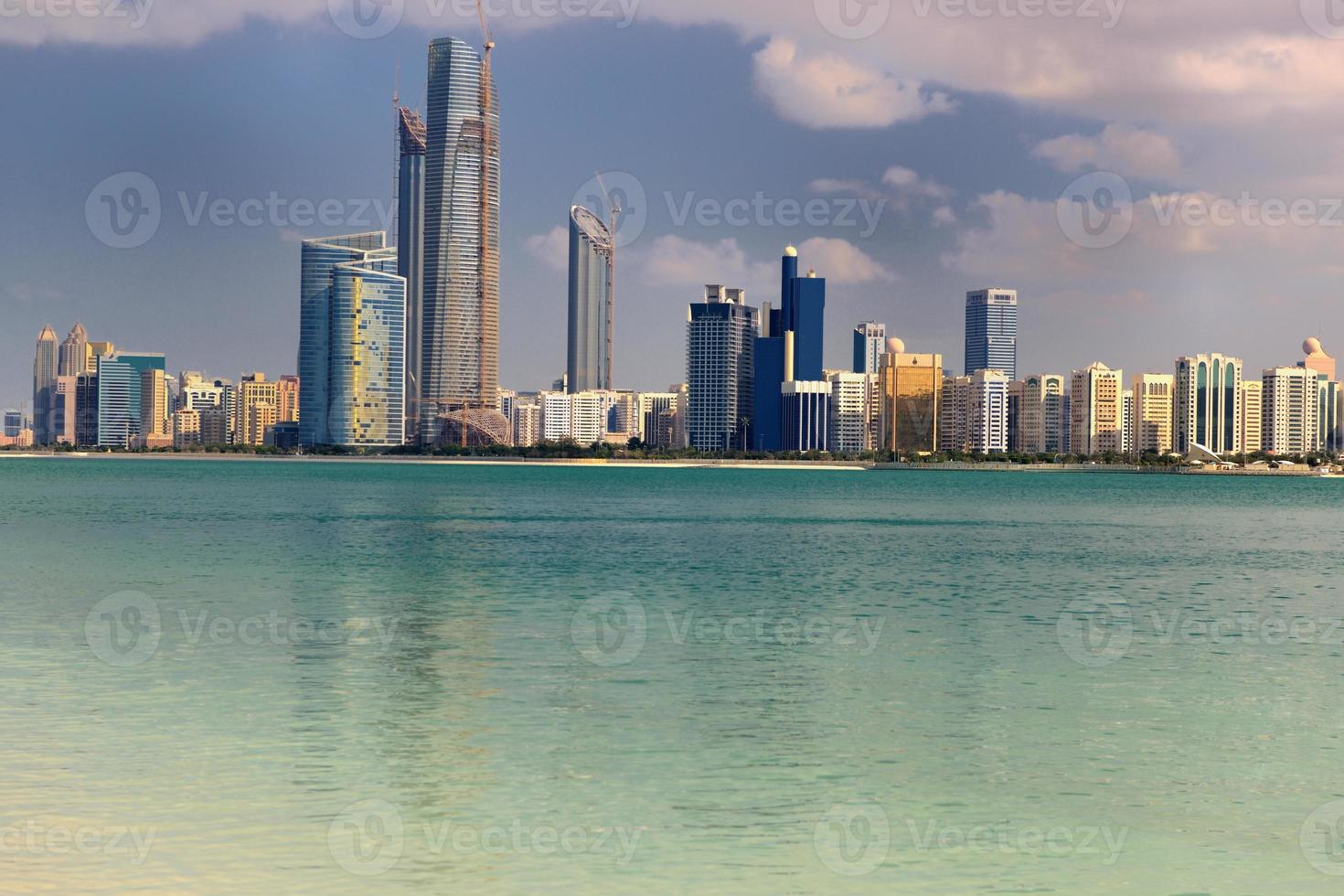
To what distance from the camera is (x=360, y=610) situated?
34.9 m

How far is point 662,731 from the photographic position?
19406 mm

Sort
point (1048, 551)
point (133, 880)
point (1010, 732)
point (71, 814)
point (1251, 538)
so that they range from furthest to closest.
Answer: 1. point (1251, 538)
2. point (1048, 551)
3. point (1010, 732)
4. point (71, 814)
5. point (133, 880)

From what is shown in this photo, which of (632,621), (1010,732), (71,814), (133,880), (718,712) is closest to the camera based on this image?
(133,880)

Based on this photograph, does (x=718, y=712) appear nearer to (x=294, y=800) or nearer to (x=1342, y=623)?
(x=294, y=800)

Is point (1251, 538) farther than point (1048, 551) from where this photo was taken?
Yes

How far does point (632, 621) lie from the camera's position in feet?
108

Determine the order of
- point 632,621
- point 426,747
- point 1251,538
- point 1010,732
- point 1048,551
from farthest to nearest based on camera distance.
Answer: point 1251,538 < point 1048,551 < point 632,621 < point 1010,732 < point 426,747

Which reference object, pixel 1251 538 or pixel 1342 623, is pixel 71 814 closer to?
pixel 1342 623

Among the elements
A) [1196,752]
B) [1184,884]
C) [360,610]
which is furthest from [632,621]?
[1184,884]

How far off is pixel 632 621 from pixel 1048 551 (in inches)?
1384

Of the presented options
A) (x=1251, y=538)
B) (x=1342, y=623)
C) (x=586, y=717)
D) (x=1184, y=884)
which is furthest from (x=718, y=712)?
(x=1251, y=538)

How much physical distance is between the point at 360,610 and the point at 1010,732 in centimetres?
2021

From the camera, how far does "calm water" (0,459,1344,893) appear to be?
1338cm

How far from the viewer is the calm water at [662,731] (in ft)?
43.9
